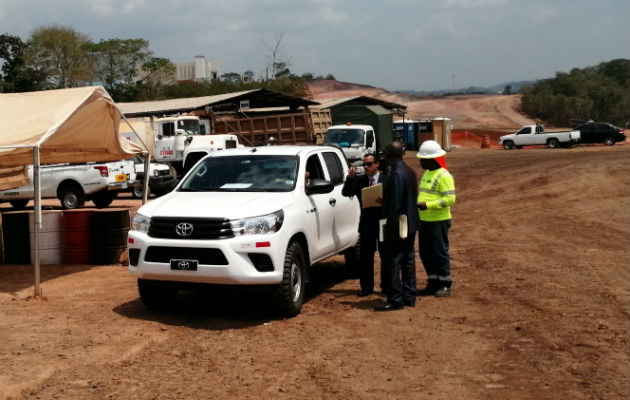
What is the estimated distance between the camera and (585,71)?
11925 centimetres

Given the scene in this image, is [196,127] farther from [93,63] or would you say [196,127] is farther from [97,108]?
[93,63]

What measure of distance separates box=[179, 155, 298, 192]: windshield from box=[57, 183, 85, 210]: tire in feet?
41.4

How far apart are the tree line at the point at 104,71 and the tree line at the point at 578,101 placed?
3109 cm

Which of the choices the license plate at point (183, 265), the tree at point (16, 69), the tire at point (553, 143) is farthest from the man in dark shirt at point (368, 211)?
the tree at point (16, 69)

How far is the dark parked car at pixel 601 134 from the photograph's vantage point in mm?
46406

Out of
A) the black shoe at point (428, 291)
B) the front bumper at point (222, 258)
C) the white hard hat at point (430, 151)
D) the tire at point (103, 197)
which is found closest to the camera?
the front bumper at point (222, 258)

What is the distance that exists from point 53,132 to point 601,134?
42336 millimetres

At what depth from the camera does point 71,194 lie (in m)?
21.2

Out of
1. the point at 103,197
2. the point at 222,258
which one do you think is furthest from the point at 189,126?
the point at 222,258

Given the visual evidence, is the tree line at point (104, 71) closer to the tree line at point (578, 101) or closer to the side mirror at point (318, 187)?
the tree line at point (578, 101)

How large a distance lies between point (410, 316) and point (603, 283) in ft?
11.2

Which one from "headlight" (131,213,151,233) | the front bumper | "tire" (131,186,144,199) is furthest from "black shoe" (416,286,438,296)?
"tire" (131,186,144,199)

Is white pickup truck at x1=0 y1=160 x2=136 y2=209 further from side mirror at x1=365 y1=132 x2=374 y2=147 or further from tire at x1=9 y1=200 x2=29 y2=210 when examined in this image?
side mirror at x1=365 y1=132 x2=374 y2=147

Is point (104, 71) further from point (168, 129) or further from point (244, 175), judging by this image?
point (244, 175)
